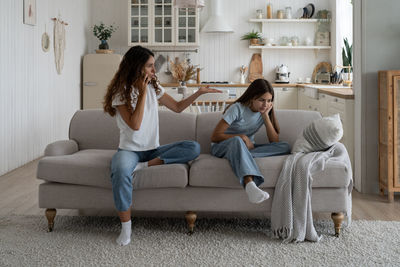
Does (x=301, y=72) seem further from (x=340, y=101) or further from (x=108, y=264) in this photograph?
(x=108, y=264)

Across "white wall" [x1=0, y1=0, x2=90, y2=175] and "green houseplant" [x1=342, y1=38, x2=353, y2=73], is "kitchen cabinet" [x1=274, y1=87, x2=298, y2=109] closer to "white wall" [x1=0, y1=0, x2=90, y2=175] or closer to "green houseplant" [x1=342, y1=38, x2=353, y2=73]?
"green houseplant" [x1=342, y1=38, x2=353, y2=73]

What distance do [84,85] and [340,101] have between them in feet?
14.1

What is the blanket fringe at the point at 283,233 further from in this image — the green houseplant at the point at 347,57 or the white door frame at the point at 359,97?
the green houseplant at the point at 347,57

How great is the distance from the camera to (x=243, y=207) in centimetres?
303

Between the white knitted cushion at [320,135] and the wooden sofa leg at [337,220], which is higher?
the white knitted cushion at [320,135]

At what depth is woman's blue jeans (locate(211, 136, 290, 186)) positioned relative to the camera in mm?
2890

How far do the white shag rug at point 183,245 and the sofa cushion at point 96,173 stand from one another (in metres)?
0.31

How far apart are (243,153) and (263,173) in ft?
0.56

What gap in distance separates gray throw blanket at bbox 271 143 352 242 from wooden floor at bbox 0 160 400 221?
56cm

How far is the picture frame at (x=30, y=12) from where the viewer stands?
5.61m

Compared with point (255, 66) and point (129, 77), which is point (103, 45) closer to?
point (255, 66)

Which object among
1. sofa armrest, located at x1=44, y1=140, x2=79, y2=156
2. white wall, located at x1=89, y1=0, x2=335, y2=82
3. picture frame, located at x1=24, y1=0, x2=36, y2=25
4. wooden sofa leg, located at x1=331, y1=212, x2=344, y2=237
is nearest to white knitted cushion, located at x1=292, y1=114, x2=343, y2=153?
wooden sofa leg, located at x1=331, y1=212, x2=344, y2=237

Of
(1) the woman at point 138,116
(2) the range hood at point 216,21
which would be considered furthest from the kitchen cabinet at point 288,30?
(1) the woman at point 138,116

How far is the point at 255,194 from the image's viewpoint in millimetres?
2789
